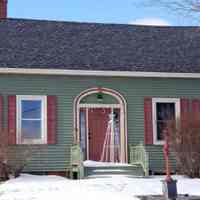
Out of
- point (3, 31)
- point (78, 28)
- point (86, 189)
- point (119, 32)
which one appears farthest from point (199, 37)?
point (86, 189)

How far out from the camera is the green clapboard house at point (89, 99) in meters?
17.1

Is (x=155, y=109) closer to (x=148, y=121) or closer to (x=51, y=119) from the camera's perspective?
(x=148, y=121)

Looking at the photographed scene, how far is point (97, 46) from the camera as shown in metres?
19.4

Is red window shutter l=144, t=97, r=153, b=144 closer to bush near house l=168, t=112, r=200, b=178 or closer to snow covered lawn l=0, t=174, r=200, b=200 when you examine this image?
bush near house l=168, t=112, r=200, b=178

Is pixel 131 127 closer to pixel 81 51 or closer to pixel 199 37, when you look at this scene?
pixel 81 51

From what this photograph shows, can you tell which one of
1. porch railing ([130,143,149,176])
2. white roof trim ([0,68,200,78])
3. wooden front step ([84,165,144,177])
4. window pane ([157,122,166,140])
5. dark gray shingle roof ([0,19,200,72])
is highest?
dark gray shingle roof ([0,19,200,72])

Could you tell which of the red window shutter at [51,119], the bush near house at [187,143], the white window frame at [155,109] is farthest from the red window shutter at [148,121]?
the red window shutter at [51,119]

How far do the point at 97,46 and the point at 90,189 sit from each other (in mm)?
8194

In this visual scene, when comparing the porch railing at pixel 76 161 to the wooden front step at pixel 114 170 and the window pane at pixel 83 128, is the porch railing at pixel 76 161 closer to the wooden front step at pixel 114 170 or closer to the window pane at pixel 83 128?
the wooden front step at pixel 114 170

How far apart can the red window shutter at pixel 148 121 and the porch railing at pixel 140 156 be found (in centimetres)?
61

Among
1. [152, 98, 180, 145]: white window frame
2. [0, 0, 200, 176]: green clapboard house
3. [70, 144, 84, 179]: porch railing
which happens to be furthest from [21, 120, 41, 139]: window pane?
[152, 98, 180, 145]: white window frame

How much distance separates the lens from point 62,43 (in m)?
19.3

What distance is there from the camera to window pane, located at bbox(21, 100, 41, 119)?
17.3 metres

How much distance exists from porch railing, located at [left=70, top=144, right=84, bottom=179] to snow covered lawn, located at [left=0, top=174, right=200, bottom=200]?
1608 mm
